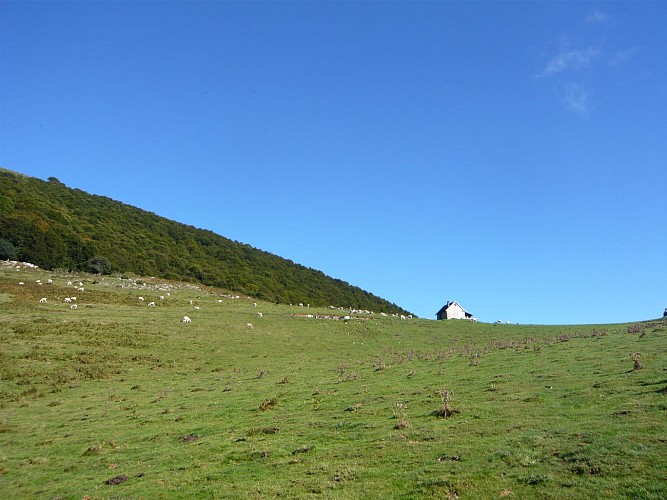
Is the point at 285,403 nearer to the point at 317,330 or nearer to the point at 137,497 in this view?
the point at 137,497

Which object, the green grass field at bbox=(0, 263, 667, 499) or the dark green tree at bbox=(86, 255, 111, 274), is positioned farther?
the dark green tree at bbox=(86, 255, 111, 274)

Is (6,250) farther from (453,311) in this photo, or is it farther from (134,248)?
(453,311)

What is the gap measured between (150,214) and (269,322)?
87742 millimetres

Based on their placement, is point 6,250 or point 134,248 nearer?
point 6,250

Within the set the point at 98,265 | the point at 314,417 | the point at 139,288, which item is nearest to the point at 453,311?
the point at 139,288

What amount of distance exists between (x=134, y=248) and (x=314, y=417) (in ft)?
281

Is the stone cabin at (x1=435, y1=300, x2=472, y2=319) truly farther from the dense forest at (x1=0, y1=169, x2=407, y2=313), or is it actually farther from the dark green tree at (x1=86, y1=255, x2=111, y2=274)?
the dark green tree at (x1=86, y1=255, x2=111, y2=274)

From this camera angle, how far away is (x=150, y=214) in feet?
440

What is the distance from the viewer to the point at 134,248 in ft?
320

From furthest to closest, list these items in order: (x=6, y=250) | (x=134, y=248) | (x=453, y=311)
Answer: (x=134, y=248) → (x=453, y=311) → (x=6, y=250)

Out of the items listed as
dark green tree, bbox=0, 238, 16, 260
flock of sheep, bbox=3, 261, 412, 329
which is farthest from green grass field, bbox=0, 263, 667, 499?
dark green tree, bbox=0, 238, 16, 260

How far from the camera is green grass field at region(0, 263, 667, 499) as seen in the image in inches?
517

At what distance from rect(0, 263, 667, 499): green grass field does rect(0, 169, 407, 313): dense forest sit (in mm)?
33174

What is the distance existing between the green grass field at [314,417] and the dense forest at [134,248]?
3317 centimetres
